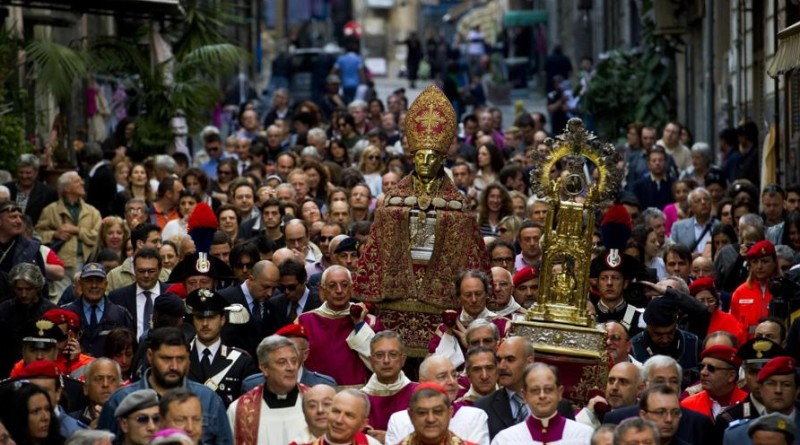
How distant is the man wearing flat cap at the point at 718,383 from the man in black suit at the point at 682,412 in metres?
0.35

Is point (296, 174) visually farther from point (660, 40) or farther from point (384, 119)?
point (660, 40)

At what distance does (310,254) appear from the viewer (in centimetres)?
1988

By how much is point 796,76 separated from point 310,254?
6773 millimetres

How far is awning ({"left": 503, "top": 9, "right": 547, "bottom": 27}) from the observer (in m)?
57.4

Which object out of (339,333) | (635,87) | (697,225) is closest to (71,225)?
(339,333)

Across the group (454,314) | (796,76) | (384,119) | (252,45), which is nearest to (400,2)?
(252,45)

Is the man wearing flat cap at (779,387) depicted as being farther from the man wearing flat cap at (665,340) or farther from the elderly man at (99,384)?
the elderly man at (99,384)

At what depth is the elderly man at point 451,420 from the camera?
1389 cm

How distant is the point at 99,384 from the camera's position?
49.4 ft

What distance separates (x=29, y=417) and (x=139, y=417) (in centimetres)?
90

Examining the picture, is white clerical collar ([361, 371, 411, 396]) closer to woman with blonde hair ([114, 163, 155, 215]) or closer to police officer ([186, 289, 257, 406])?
police officer ([186, 289, 257, 406])

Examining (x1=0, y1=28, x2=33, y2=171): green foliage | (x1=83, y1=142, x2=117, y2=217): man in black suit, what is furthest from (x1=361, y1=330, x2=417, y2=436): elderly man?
(x1=0, y1=28, x2=33, y2=171): green foliage

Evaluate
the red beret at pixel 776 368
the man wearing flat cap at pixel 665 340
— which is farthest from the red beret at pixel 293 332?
the red beret at pixel 776 368

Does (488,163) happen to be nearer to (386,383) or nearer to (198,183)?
(198,183)
